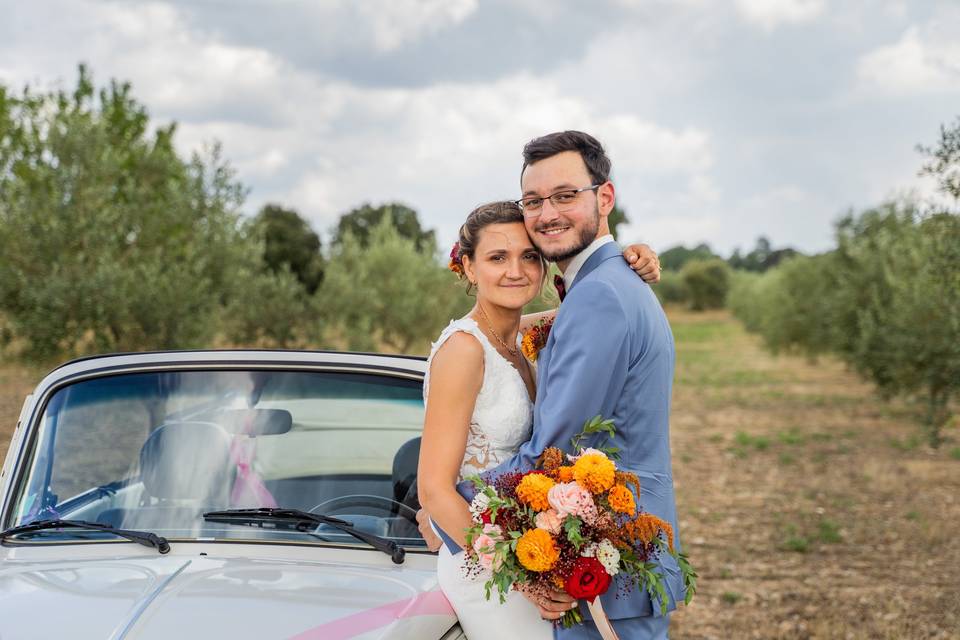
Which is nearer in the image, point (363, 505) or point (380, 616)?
point (380, 616)

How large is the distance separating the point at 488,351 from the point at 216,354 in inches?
44.3

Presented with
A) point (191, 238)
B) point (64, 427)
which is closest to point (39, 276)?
point (191, 238)

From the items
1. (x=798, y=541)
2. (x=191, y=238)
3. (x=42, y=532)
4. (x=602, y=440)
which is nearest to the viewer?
(x=602, y=440)

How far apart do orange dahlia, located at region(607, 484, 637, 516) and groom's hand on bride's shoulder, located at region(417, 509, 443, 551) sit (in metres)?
0.74

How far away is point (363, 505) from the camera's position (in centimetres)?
299

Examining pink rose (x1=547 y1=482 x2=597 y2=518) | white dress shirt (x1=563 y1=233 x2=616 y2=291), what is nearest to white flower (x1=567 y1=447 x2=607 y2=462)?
pink rose (x1=547 y1=482 x2=597 y2=518)

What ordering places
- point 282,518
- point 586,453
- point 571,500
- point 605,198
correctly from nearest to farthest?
point 571,500 → point 586,453 → point 605,198 → point 282,518

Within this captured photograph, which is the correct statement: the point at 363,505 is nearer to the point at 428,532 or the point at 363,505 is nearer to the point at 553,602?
the point at 428,532

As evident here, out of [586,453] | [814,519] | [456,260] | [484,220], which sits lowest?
[814,519]

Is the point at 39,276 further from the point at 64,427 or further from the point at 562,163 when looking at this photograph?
the point at 562,163

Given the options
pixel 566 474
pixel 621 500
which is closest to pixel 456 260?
pixel 566 474

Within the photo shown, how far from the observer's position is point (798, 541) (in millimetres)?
9039

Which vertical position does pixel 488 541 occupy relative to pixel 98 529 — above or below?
above

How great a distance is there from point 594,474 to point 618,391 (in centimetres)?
33
